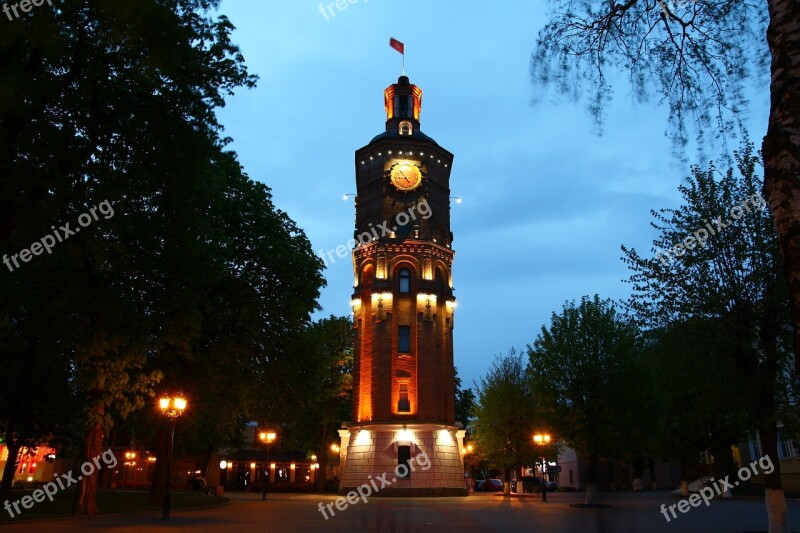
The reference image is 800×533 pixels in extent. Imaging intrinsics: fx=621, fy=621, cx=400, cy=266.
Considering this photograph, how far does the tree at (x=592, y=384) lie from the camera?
31.5 m

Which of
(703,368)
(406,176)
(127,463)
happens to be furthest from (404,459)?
(127,463)

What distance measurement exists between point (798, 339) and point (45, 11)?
13.3m

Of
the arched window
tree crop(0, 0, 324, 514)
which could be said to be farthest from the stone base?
tree crop(0, 0, 324, 514)

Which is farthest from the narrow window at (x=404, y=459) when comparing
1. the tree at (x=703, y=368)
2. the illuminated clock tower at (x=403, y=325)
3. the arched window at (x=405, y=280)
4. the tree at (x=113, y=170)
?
the tree at (x=703, y=368)

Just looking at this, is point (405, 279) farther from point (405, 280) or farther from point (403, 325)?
point (403, 325)

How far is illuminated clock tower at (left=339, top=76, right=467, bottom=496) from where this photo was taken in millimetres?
43438

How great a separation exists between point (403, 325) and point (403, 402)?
5.64m

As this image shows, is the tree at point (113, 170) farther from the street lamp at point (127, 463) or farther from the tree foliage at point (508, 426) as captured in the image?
the street lamp at point (127, 463)

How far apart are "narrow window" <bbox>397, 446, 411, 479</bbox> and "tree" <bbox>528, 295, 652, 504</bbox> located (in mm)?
13298

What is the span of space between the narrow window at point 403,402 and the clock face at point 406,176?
51.1ft

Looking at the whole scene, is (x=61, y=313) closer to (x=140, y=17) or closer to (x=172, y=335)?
(x=172, y=335)

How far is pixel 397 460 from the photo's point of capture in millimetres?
43031

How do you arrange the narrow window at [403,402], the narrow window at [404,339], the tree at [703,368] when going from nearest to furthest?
1. the tree at [703,368]
2. the narrow window at [403,402]
3. the narrow window at [404,339]

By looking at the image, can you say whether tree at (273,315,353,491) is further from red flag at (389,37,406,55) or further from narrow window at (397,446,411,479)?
red flag at (389,37,406,55)
